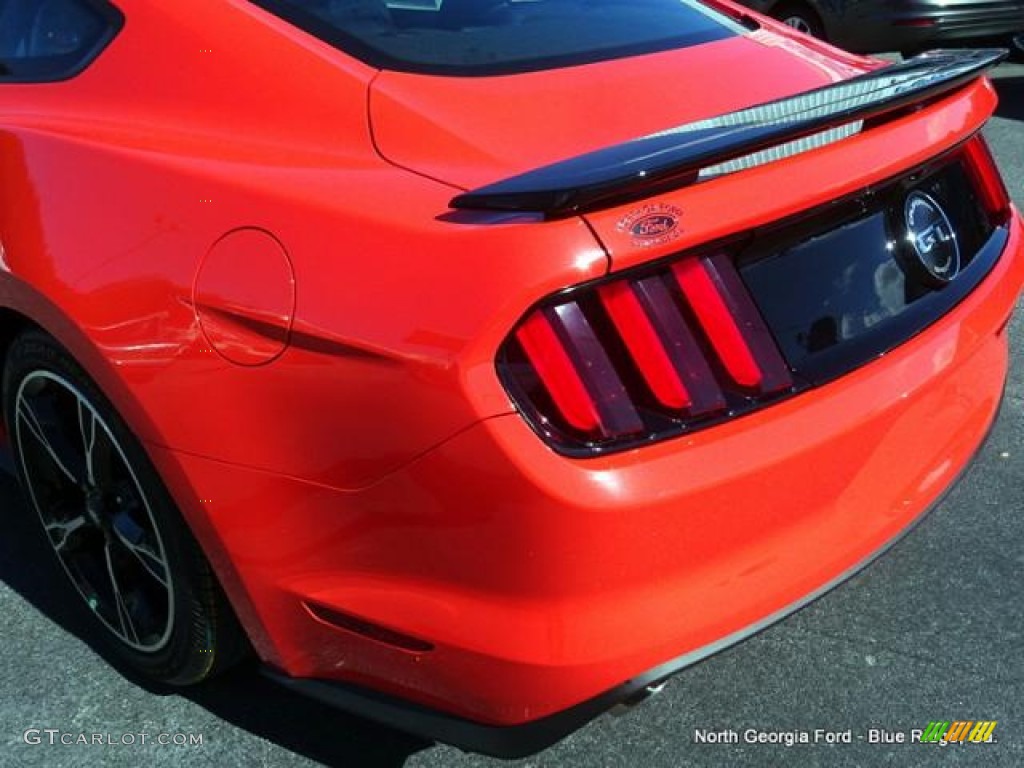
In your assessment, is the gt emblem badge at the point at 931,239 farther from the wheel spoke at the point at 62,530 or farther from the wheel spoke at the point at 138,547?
the wheel spoke at the point at 62,530

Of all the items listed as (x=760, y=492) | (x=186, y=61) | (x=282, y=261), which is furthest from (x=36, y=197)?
(x=760, y=492)

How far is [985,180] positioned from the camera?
2.35m

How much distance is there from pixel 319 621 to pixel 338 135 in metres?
0.79

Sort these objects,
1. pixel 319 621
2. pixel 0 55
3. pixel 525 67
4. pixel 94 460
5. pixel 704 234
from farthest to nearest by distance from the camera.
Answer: pixel 0 55, pixel 94 460, pixel 525 67, pixel 319 621, pixel 704 234

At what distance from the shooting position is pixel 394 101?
1990mm

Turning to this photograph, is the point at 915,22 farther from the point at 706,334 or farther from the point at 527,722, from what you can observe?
the point at 527,722

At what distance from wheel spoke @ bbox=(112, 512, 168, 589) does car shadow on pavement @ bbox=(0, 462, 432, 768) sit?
335 mm

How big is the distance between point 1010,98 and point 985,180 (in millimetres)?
6977

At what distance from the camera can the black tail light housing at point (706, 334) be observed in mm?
1662

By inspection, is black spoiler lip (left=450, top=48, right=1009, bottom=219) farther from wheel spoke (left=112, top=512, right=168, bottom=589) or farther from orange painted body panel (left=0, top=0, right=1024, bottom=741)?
wheel spoke (left=112, top=512, right=168, bottom=589)

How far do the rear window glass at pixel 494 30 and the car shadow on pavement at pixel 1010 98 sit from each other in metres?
6.07

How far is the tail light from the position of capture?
5.44ft

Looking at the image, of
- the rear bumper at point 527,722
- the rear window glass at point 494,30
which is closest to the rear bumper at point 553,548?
the rear bumper at point 527,722

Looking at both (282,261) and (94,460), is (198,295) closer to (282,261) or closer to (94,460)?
(282,261)
